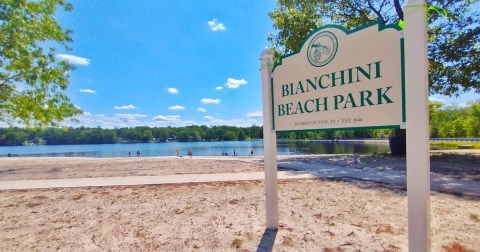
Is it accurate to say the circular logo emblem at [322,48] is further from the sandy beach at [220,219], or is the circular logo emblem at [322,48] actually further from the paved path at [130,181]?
the paved path at [130,181]

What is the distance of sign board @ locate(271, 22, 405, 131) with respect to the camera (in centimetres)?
284

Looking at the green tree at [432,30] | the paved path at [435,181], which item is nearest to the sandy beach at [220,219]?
the paved path at [435,181]

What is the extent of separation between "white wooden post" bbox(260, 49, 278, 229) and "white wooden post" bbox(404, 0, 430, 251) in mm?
2047

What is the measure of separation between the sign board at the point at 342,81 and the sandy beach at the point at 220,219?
66.4 inches

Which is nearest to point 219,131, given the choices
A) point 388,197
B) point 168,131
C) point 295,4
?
point 168,131

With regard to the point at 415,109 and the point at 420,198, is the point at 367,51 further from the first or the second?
the point at 420,198

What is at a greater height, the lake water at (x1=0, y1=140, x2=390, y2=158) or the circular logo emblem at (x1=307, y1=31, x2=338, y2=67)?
the circular logo emblem at (x1=307, y1=31, x2=338, y2=67)

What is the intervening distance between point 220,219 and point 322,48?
3212 millimetres

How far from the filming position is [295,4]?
55.5 ft

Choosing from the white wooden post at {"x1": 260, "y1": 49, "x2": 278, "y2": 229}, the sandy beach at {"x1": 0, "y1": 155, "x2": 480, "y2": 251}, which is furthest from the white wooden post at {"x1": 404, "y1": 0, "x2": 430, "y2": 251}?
the white wooden post at {"x1": 260, "y1": 49, "x2": 278, "y2": 229}

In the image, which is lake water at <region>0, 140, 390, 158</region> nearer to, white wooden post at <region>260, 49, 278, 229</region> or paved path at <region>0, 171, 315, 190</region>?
paved path at <region>0, 171, 315, 190</region>

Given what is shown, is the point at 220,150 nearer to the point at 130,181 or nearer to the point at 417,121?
the point at 130,181

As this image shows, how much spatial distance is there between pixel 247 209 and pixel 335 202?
1841mm

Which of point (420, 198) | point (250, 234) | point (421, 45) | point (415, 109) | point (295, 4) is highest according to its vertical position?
point (295, 4)
